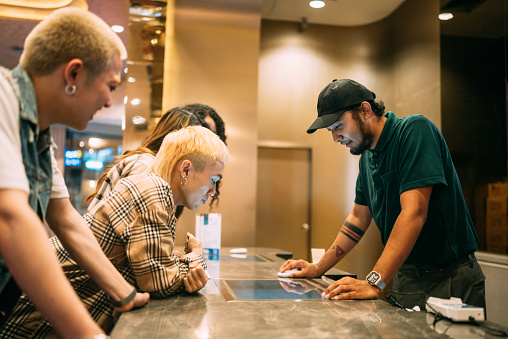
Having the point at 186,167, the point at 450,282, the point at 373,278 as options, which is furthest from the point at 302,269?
the point at 186,167

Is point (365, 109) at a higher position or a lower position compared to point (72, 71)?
higher

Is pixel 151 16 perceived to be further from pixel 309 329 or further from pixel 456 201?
pixel 309 329

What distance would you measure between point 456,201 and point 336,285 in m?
0.66

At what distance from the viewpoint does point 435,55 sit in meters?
4.36

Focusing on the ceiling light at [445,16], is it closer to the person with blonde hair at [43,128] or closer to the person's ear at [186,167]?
the person's ear at [186,167]

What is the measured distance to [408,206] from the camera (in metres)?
1.45

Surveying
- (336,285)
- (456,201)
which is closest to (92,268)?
(336,285)

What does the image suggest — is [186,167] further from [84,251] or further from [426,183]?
[426,183]

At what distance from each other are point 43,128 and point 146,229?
1.25ft

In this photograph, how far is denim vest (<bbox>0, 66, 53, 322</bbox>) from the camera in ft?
2.67

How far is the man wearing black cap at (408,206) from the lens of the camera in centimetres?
142

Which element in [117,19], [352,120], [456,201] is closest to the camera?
[456,201]

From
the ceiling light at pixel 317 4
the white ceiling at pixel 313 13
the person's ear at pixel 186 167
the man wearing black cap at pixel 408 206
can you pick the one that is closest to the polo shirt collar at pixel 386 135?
the man wearing black cap at pixel 408 206

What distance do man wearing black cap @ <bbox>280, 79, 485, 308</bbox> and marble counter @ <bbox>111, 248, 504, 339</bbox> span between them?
19 centimetres
